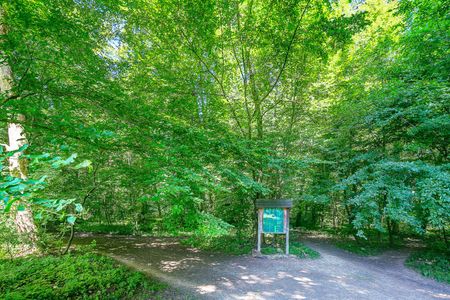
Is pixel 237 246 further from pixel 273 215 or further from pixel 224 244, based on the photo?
pixel 273 215

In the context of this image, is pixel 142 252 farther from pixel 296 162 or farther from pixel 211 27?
pixel 211 27

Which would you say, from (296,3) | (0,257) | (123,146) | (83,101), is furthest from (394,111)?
(0,257)

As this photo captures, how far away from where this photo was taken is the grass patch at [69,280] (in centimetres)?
339

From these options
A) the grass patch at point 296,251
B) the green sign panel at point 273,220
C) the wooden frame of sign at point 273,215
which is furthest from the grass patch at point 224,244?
the green sign panel at point 273,220

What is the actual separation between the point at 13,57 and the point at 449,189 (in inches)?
339

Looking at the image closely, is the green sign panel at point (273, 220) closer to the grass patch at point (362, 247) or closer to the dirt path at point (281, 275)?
the dirt path at point (281, 275)

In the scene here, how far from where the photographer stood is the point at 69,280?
3830 mm

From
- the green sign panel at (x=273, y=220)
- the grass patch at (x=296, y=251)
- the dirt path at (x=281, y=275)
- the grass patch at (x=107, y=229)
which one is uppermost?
the green sign panel at (x=273, y=220)

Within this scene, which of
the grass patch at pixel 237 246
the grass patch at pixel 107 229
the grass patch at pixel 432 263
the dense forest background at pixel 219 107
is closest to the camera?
the dense forest background at pixel 219 107

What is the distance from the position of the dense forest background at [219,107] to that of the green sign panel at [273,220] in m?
0.89

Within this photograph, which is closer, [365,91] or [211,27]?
[211,27]

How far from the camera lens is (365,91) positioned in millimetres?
7504

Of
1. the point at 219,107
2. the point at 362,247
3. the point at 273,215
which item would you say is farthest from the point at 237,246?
the point at 219,107

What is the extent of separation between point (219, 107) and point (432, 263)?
8.30 meters
